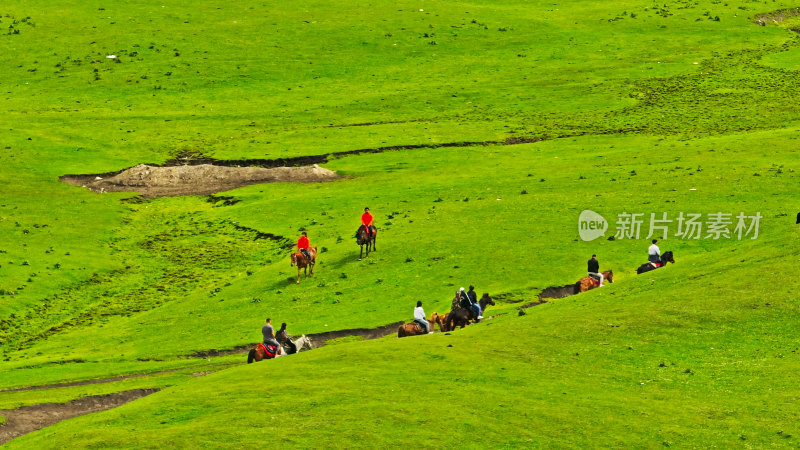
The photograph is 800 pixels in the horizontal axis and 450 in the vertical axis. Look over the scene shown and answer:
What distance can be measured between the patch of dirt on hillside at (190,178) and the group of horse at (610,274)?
127 feet

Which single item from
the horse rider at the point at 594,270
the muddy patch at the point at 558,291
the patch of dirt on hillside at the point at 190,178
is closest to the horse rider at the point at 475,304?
the muddy patch at the point at 558,291

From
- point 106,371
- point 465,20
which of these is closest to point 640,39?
point 465,20

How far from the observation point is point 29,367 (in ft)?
181

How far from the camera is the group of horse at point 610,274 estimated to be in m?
55.6

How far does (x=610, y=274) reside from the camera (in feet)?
188

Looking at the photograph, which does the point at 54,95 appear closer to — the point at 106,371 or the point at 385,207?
the point at 385,207

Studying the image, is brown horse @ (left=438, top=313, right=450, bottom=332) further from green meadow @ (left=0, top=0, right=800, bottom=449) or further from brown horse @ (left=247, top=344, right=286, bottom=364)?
brown horse @ (left=247, top=344, right=286, bottom=364)

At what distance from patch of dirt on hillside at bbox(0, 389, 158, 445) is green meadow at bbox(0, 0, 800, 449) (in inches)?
35.3

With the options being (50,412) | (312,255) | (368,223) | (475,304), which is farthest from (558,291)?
(50,412)

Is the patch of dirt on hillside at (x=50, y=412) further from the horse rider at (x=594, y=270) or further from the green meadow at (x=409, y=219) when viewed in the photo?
the horse rider at (x=594, y=270)

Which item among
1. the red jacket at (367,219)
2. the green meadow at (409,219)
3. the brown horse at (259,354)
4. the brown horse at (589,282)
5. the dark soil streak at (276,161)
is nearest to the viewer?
the green meadow at (409,219)

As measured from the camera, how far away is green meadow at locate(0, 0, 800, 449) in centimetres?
3650

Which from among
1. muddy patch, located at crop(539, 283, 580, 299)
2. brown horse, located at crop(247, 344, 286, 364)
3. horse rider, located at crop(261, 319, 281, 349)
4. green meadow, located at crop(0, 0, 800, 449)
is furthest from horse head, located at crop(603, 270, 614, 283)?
brown horse, located at crop(247, 344, 286, 364)

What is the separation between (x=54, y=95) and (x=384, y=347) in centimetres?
8471
